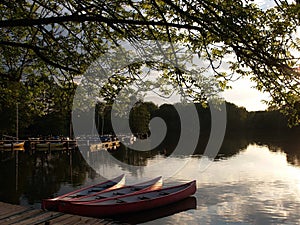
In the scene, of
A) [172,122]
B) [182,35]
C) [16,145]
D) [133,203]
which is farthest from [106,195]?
[172,122]

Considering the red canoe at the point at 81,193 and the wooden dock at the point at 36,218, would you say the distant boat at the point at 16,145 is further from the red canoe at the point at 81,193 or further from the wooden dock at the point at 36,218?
the wooden dock at the point at 36,218

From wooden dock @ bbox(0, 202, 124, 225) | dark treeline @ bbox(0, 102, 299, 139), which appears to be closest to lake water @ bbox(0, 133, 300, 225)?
wooden dock @ bbox(0, 202, 124, 225)

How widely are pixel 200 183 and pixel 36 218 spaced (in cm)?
1773

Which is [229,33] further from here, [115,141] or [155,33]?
[115,141]

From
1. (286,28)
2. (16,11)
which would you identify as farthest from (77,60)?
(286,28)

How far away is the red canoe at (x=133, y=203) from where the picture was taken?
621 inches

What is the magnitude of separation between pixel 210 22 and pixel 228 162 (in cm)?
3422

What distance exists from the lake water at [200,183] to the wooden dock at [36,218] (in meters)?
7.01

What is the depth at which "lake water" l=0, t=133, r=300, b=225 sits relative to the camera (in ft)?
56.2

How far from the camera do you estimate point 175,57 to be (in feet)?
22.7

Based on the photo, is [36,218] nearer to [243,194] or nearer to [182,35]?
[182,35]

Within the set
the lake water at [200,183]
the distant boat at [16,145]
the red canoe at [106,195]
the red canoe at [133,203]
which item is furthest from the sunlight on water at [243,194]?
the distant boat at [16,145]

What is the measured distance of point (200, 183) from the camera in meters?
25.8

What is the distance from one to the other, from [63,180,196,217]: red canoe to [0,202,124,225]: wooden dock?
524 cm
